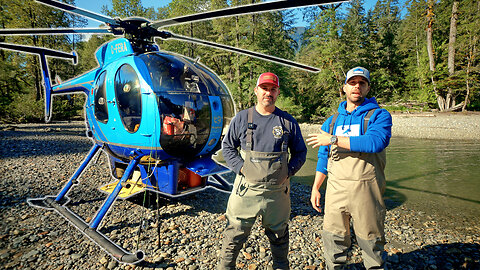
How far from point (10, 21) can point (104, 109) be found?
27987mm

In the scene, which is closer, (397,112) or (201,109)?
(201,109)

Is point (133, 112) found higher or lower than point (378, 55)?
lower

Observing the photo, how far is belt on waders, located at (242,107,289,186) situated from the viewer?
2438mm

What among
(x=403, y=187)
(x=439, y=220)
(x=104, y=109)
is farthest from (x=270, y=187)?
(x=403, y=187)

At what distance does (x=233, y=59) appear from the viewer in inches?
1089

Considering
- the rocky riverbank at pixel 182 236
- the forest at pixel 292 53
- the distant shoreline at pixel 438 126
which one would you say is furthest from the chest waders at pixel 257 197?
the forest at pixel 292 53

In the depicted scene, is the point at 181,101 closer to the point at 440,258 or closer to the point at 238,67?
the point at 440,258

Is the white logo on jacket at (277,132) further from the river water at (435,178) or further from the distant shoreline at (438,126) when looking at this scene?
the distant shoreline at (438,126)

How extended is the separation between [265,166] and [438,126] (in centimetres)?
2228

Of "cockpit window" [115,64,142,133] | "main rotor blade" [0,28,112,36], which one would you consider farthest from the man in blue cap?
"main rotor blade" [0,28,112,36]

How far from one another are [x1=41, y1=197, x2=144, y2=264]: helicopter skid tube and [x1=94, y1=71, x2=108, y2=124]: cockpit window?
1803 millimetres

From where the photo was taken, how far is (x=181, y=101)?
3.91 m

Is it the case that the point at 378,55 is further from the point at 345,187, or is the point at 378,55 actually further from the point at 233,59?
the point at 345,187

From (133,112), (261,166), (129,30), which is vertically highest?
(129,30)
